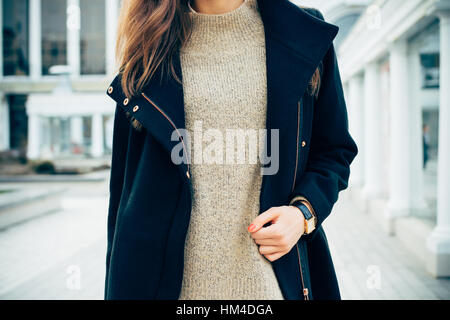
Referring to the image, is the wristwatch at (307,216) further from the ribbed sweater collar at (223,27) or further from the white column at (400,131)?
the white column at (400,131)

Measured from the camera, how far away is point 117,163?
1.20m

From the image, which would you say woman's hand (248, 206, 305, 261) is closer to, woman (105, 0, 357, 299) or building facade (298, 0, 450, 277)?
woman (105, 0, 357, 299)

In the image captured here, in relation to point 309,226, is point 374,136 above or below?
above

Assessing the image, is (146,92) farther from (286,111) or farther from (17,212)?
(17,212)

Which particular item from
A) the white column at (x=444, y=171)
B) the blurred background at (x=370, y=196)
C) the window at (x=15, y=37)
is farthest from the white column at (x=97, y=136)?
the white column at (x=444, y=171)

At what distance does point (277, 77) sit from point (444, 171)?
14.8 ft

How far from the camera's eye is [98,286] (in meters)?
4.69

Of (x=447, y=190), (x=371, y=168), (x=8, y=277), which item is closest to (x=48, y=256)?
(x=8, y=277)

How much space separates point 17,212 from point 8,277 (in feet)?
11.9

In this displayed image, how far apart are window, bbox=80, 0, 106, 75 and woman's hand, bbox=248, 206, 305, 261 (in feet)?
112

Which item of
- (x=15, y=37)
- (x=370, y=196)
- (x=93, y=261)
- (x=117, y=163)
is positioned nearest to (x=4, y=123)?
(x=15, y=37)

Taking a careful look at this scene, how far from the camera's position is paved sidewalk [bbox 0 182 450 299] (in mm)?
4473

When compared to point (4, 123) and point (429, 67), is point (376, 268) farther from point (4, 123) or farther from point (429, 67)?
point (4, 123)

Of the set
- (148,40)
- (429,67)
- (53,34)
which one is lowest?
(148,40)
